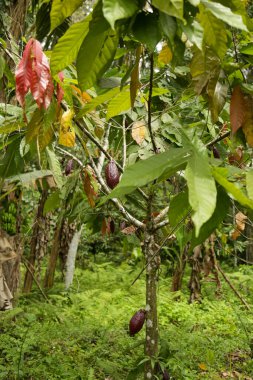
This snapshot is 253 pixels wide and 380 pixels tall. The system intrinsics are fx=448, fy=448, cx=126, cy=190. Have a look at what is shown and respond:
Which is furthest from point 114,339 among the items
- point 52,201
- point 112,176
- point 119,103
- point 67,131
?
point 119,103

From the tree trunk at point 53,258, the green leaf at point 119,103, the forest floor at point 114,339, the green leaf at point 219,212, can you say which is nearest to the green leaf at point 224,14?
the green leaf at point 219,212

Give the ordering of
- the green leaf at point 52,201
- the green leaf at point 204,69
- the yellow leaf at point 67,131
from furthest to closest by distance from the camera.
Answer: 1. the green leaf at point 52,201
2. the yellow leaf at point 67,131
3. the green leaf at point 204,69

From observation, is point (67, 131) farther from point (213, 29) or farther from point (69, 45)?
point (213, 29)

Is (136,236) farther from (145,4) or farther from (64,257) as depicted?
(64,257)

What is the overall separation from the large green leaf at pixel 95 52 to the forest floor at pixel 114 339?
1.27 meters

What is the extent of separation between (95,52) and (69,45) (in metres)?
0.05

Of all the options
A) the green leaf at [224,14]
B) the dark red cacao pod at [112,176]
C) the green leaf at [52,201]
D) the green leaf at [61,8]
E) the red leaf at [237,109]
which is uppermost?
the green leaf at [61,8]

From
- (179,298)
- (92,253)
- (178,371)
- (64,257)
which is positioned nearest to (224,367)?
(178,371)

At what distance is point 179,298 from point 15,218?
2538 millimetres

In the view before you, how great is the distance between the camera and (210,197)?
2.22 ft

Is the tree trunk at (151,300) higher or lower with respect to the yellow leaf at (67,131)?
lower

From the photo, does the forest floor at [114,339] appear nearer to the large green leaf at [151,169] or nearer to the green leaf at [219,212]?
the green leaf at [219,212]

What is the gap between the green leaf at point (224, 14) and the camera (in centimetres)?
64

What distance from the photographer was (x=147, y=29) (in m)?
0.79
